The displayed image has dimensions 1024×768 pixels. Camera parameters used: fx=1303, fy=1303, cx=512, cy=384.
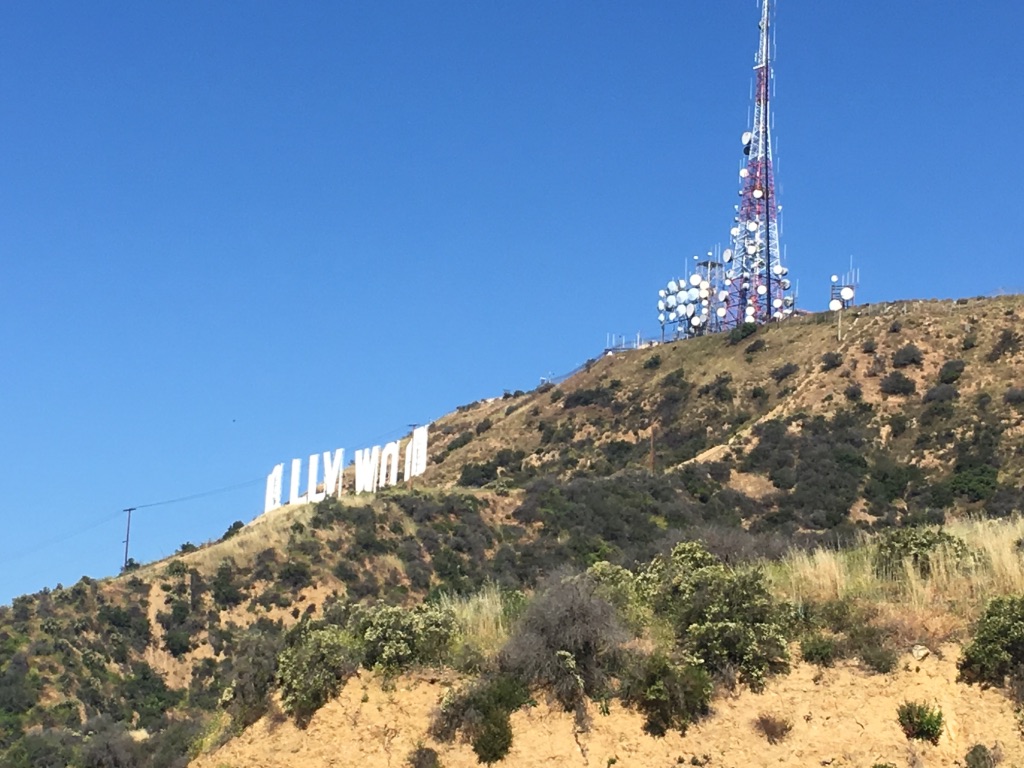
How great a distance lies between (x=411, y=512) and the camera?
6291cm

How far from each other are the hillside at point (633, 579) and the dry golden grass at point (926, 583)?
5cm

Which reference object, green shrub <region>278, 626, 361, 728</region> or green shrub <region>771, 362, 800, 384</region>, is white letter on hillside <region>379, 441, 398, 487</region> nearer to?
green shrub <region>771, 362, 800, 384</region>

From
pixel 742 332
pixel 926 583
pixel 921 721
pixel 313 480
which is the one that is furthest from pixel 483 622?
pixel 742 332

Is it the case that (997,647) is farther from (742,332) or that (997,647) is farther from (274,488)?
(742,332)

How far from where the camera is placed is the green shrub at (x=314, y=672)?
18703 millimetres

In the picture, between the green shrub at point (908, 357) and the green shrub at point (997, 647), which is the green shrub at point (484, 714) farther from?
the green shrub at point (908, 357)

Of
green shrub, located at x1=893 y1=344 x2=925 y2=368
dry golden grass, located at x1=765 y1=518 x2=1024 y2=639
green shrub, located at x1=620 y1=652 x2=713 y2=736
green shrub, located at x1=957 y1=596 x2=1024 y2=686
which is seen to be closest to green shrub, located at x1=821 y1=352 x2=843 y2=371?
green shrub, located at x1=893 y1=344 x2=925 y2=368

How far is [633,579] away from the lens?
67.8 ft

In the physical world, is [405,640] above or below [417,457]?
below

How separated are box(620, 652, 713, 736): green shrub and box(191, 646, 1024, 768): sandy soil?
0.51ft

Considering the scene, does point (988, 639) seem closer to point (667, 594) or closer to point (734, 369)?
point (667, 594)

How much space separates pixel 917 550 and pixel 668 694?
16.3 feet

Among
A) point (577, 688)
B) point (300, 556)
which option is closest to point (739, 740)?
point (577, 688)

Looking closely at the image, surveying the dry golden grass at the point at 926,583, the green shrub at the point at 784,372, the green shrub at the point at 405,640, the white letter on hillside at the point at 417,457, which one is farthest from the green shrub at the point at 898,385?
the green shrub at the point at 405,640
